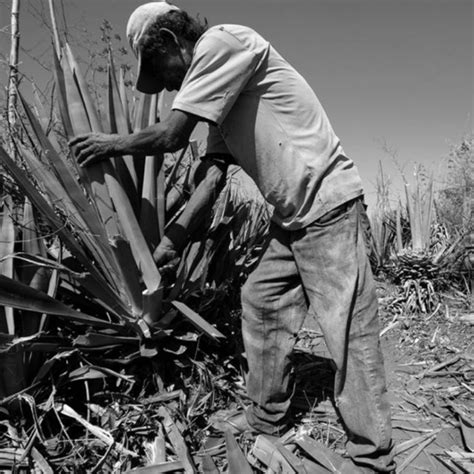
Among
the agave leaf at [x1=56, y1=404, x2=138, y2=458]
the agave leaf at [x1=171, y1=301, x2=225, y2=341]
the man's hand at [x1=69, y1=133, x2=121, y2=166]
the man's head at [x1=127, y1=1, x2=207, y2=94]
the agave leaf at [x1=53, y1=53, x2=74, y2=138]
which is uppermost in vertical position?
the man's head at [x1=127, y1=1, x2=207, y2=94]

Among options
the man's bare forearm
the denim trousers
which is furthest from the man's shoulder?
the denim trousers

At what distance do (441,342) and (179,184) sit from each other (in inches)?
79.7

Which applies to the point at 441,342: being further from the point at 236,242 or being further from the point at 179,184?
the point at 179,184

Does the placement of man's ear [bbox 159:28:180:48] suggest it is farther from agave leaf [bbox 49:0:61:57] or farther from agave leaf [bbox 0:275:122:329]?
agave leaf [bbox 0:275:122:329]

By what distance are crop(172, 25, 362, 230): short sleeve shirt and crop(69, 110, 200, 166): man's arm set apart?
108 millimetres

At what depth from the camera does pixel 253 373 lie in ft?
6.04

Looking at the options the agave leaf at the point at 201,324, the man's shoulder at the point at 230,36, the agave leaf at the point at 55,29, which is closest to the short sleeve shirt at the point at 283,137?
the man's shoulder at the point at 230,36

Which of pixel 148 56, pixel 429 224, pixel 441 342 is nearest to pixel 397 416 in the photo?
pixel 441 342

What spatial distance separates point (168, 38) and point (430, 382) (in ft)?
7.13

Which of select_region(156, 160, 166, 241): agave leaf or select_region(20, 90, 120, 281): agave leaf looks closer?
select_region(20, 90, 120, 281): agave leaf

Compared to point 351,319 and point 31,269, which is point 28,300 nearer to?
point 31,269

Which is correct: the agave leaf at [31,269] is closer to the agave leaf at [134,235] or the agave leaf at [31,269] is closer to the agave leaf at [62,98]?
the agave leaf at [134,235]

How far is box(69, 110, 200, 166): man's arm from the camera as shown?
149 centimetres

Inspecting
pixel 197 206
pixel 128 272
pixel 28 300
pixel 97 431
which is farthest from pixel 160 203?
pixel 97 431
